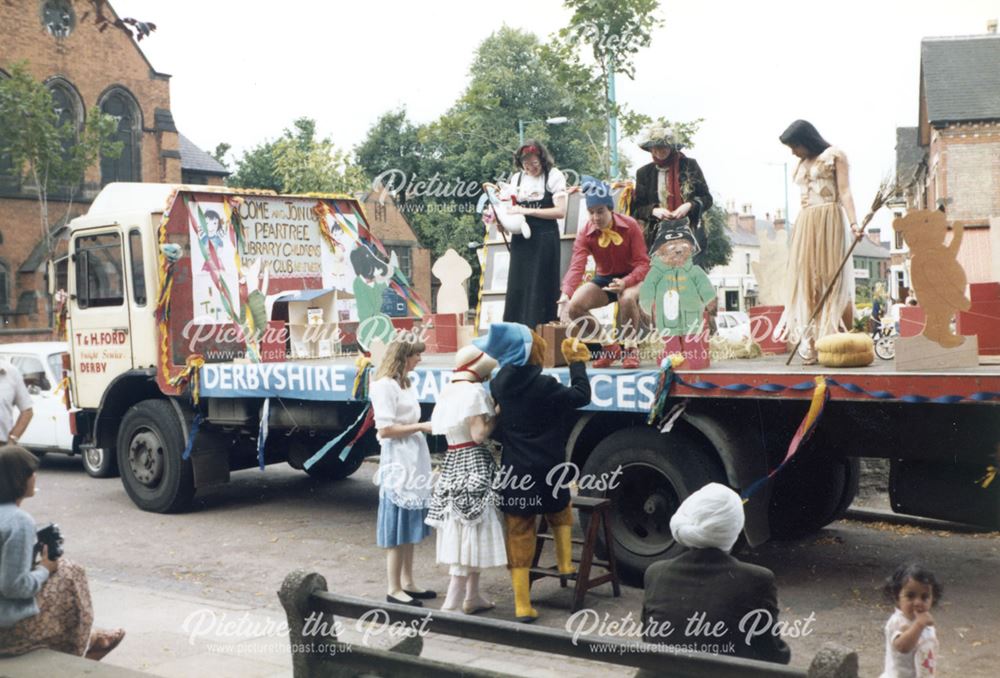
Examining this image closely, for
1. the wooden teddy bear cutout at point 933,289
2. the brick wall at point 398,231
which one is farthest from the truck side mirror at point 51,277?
the brick wall at point 398,231

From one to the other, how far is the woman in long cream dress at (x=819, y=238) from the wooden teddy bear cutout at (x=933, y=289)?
1300mm

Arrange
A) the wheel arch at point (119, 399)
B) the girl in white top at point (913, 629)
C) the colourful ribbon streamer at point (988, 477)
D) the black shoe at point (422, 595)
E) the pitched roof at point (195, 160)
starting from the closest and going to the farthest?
the girl in white top at point (913, 629) < the colourful ribbon streamer at point (988, 477) < the black shoe at point (422, 595) < the wheel arch at point (119, 399) < the pitched roof at point (195, 160)

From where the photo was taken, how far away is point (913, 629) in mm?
3816

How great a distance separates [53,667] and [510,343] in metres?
2.93

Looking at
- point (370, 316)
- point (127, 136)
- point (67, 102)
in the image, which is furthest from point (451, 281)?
point (127, 136)

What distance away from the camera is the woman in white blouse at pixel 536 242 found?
838 centimetres

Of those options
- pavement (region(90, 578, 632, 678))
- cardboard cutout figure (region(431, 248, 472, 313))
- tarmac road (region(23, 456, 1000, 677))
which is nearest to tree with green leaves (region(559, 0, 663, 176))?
cardboard cutout figure (region(431, 248, 472, 313))

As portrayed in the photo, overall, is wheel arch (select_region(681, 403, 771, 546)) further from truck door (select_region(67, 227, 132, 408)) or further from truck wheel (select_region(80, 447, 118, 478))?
truck wheel (select_region(80, 447, 118, 478))

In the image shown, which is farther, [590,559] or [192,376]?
[192,376]

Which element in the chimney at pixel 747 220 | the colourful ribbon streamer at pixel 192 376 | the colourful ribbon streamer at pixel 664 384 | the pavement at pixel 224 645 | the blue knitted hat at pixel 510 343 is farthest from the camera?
the chimney at pixel 747 220

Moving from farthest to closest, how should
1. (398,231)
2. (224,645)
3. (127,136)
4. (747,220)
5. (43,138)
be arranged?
(747,220), (398,231), (127,136), (43,138), (224,645)

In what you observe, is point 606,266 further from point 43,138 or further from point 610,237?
point 43,138

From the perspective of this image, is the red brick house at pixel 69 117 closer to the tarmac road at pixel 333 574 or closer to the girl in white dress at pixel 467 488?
the tarmac road at pixel 333 574

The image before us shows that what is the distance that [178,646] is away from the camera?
5973mm
